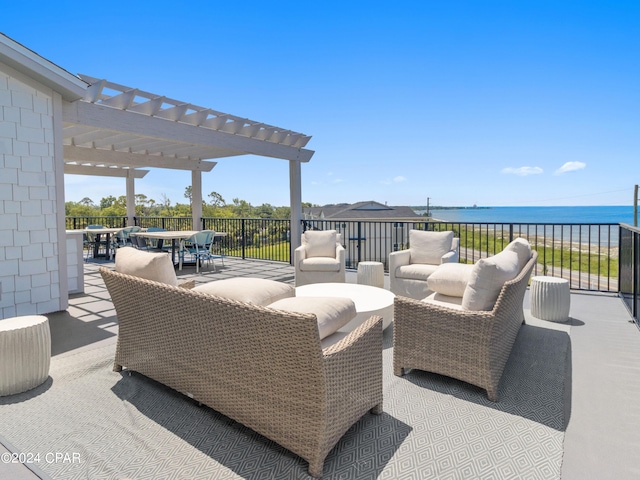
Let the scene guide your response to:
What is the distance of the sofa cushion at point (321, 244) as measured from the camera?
5.29 metres

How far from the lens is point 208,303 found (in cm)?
169

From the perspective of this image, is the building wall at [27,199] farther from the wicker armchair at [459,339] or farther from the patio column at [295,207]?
the patio column at [295,207]

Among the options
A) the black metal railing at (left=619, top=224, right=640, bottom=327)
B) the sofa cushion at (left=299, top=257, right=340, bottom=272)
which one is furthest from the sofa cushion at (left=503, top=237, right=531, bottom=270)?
the sofa cushion at (left=299, top=257, right=340, bottom=272)

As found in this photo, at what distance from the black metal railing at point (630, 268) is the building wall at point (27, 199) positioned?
6.19 metres

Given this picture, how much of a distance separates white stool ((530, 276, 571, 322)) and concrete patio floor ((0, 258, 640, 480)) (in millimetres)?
108

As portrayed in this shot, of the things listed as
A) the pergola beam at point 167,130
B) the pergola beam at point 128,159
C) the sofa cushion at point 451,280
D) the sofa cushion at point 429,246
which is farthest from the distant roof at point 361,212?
the sofa cushion at point 451,280

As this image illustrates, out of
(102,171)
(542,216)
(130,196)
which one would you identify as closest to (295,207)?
(130,196)

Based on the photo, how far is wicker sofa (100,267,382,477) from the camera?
1.45 m

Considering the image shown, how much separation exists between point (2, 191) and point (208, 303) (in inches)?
137

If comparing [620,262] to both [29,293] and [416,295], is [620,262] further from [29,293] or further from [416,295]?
[29,293]

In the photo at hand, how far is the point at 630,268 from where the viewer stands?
3.93 m

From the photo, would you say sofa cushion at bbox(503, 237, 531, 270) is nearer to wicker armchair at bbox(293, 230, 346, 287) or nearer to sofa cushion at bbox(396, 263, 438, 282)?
sofa cushion at bbox(396, 263, 438, 282)

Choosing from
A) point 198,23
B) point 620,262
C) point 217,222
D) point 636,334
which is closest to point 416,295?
point 636,334

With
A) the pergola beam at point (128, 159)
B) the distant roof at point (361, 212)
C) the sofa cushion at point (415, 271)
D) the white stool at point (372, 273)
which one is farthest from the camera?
the distant roof at point (361, 212)
